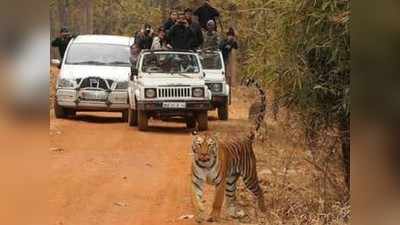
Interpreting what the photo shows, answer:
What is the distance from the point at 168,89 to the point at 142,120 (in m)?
0.25

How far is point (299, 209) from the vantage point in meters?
4.00

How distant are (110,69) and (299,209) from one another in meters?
1.49

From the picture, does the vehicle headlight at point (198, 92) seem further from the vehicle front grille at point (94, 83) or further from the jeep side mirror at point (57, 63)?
the jeep side mirror at point (57, 63)

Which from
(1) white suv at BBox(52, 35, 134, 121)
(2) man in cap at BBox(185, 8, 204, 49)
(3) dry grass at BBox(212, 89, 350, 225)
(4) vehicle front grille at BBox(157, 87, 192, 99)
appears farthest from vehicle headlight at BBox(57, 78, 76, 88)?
(3) dry grass at BBox(212, 89, 350, 225)

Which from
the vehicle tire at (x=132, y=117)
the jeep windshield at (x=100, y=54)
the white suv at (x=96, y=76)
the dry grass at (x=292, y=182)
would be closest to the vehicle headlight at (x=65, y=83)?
the white suv at (x=96, y=76)

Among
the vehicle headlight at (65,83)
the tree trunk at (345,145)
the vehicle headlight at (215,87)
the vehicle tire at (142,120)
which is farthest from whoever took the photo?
the tree trunk at (345,145)

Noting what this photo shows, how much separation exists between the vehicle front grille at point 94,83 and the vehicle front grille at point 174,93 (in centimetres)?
33

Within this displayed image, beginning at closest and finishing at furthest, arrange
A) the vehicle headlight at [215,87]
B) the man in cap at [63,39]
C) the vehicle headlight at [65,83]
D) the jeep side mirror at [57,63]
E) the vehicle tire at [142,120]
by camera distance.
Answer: the jeep side mirror at [57,63] → the man in cap at [63,39] → the vehicle headlight at [65,83] → the vehicle tire at [142,120] → the vehicle headlight at [215,87]

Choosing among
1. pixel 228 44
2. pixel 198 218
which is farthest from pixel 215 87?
pixel 198 218

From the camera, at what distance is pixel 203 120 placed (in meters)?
3.75

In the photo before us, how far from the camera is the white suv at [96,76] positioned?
365 cm

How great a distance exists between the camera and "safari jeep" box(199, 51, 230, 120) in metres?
3.79

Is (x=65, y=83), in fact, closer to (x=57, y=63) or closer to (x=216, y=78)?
(x=57, y=63)

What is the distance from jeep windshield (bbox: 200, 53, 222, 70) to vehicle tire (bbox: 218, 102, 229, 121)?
9.5 inches
